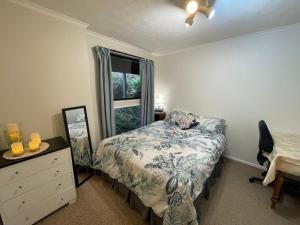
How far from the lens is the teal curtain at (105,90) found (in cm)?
242

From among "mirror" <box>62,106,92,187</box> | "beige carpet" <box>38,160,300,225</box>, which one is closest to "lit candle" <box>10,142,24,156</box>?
"mirror" <box>62,106,92,187</box>

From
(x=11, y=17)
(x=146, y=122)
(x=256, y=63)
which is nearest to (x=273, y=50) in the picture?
(x=256, y=63)

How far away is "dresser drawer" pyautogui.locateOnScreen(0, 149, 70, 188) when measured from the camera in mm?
1229

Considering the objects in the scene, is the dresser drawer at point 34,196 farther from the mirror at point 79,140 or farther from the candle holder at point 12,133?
the candle holder at point 12,133

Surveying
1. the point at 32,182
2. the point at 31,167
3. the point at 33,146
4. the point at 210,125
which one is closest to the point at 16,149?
the point at 33,146

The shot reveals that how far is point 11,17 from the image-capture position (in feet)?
4.84

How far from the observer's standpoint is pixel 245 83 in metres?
2.47

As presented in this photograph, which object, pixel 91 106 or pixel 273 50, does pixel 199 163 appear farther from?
pixel 273 50

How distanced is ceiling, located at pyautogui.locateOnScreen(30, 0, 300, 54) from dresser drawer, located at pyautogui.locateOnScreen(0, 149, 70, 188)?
1789mm

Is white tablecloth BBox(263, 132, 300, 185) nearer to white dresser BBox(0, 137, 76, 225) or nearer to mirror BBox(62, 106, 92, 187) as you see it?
white dresser BBox(0, 137, 76, 225)

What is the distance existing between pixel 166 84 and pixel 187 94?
0.72 m

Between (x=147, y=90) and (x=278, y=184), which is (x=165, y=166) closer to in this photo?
(x=278, y=184)

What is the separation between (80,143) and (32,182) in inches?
30.5

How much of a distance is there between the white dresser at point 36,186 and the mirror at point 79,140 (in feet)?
0.98
